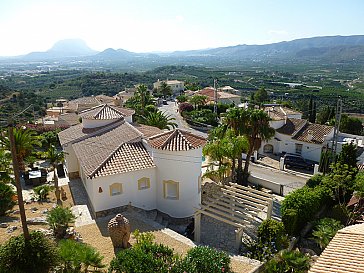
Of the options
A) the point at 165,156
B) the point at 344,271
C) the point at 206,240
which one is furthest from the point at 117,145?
the point at 344,271

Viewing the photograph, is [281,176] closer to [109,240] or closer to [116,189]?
[116,189]

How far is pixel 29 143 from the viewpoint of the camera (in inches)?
1086

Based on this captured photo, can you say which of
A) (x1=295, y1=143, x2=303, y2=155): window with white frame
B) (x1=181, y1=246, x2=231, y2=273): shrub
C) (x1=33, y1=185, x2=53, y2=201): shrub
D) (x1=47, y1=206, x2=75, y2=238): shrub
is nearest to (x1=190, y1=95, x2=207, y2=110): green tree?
(x1=295, y1=143, x2=303, y2=155): window with white frame

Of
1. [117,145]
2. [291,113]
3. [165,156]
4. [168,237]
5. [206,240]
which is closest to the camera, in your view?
[168,237]

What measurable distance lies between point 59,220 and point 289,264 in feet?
37.5

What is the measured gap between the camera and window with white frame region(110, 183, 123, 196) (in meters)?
20.1

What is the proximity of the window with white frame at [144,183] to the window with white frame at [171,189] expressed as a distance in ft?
3.81

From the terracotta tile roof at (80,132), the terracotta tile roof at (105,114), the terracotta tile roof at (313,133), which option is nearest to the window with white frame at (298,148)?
the terracotta tile roof at (313,133)

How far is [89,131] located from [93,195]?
31.7 ft

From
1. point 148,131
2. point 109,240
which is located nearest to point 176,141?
point 148,131

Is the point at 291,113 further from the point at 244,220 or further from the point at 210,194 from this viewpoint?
the point at 244,220

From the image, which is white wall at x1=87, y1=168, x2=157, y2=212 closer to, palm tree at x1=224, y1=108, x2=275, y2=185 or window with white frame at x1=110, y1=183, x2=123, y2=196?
window with white frame at x1=110, y1=183, x2=123, y2=196

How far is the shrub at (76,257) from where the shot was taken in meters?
12.6

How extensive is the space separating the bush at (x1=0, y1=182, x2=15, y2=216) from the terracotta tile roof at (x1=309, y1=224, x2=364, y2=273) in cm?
1733
